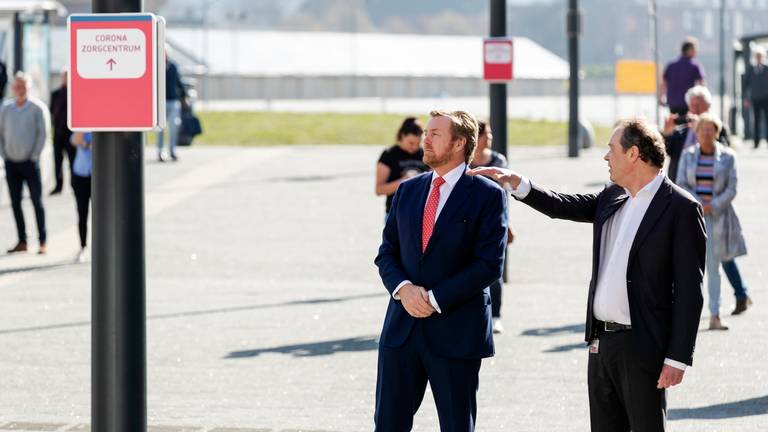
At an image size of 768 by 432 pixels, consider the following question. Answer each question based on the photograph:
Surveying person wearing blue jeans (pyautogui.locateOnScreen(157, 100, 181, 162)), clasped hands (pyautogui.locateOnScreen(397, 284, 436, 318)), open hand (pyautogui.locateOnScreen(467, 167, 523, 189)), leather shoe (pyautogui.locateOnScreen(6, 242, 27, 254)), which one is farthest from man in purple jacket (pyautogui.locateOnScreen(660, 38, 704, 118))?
clasped hands (pyautogui.locateOnScreen(397, 284, 436, 318))

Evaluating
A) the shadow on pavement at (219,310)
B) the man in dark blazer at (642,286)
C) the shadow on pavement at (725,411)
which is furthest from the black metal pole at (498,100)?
the man in dark blazer at (642,286)

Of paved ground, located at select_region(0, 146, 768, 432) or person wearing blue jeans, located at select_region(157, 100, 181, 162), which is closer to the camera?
paved ground, located at select_region(0, 146, 768, 432)

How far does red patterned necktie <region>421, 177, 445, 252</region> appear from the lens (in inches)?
243

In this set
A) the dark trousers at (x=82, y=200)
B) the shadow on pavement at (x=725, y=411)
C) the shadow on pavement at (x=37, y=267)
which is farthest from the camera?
the dark trousers at (x=82, y=200)

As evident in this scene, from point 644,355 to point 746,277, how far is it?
8403mm

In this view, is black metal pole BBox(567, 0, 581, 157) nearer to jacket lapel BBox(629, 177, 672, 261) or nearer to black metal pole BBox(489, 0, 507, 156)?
black metal pole BBox(489, 0, 507, 156)

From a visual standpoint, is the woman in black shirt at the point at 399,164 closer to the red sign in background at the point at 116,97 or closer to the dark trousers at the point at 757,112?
the red sign in background at the point at 116,97

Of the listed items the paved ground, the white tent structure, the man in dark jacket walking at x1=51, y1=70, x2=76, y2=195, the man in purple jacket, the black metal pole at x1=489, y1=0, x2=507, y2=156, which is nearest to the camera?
the paved ground

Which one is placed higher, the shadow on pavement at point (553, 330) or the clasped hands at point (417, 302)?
the clasped hands at point (417, 302)

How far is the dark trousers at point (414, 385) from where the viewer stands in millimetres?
6109

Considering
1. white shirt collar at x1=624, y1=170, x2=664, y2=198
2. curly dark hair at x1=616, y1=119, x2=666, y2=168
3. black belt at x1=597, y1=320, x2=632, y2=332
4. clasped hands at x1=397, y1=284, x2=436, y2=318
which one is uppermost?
curly dark hair at x1=616, y1=119, x2=666, y2=168

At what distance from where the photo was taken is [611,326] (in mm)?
5758

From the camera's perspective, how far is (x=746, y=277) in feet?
45.2

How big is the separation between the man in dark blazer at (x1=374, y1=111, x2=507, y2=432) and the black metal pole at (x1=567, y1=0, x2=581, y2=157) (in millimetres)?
20536
